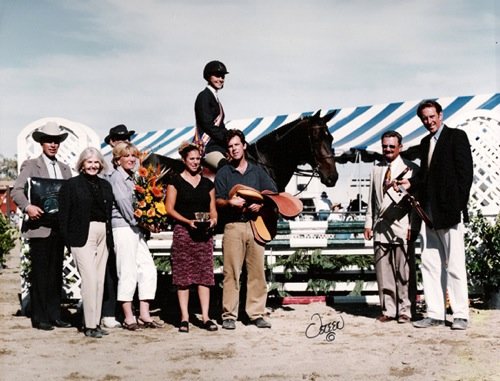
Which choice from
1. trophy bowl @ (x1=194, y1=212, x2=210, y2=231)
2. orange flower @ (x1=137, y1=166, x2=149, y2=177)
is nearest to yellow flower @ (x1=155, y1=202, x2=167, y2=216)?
orange flower @ (x1=137, y1=166, x2=149, y2=177)

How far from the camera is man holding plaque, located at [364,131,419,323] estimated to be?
6.64m

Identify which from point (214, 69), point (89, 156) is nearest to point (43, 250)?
point (89, 156)

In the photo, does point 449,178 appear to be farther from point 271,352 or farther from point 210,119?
point 210,119

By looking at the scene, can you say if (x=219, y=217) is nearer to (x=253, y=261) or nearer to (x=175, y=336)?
(x=253, y=261)

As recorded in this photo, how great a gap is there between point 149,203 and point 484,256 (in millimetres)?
3850

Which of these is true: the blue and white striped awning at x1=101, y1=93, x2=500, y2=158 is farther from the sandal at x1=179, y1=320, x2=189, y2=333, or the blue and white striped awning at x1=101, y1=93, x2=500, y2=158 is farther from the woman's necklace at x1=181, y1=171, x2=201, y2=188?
the sandal at x1=179, y1=320, x2=189, y2=333

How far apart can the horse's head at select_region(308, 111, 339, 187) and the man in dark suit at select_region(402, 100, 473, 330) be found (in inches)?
61.4

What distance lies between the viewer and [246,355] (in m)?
→ 5.20

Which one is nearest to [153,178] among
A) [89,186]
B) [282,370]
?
[89,186]

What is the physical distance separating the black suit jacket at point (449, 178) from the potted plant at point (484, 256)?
5.10 feet

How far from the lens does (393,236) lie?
6.66 m

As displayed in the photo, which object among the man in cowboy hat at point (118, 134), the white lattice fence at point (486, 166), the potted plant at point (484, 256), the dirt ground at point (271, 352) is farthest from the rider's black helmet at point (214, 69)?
the potted plant at point (484, 256)

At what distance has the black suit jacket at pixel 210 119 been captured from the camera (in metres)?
7.45

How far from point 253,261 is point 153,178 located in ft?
4.12
